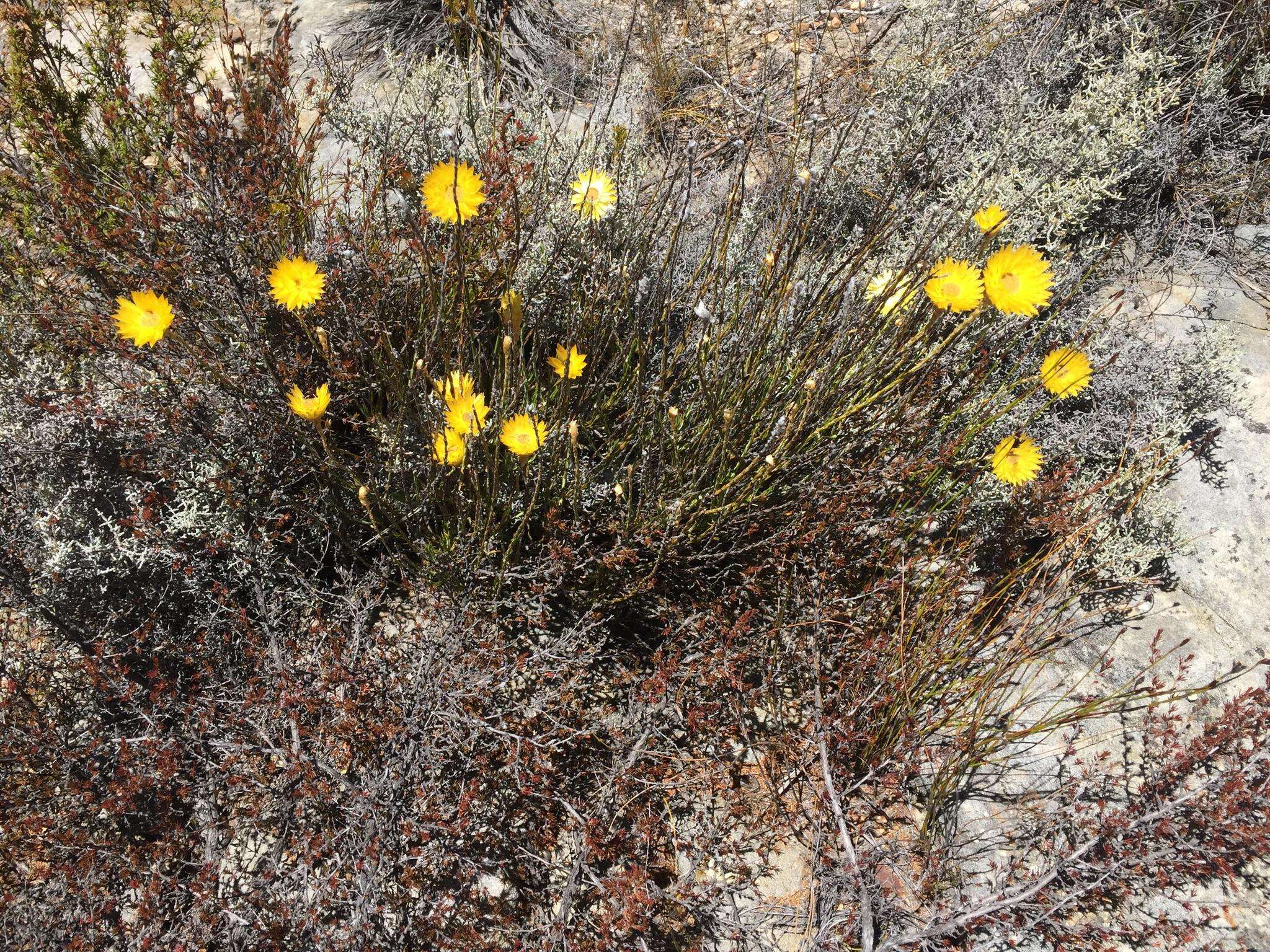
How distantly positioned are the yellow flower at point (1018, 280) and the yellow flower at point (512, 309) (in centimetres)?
131

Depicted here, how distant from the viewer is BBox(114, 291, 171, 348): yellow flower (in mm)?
2080

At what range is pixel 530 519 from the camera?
2525 millimetres

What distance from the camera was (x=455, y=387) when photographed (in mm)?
2152

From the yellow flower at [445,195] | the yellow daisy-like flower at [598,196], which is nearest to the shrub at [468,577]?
the yellow flower at [445,195]

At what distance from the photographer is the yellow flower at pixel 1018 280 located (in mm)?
2119

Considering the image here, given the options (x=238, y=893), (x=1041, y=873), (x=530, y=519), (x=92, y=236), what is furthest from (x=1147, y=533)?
(x=92, y=236)

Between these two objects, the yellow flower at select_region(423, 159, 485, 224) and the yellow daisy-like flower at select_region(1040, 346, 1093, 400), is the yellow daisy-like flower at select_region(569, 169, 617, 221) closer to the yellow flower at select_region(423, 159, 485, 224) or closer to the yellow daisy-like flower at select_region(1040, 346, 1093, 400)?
the yellow flower at select_region(423, 159, 485, 224)

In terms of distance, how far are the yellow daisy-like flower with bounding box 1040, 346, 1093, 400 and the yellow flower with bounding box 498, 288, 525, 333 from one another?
1.67 m

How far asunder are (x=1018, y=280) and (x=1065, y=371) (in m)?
0.45

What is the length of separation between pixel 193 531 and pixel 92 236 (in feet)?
3.18

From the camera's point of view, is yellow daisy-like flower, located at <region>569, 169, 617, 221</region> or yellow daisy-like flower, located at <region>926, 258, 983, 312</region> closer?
yellow daisy-like flower, located at <region>926, 258, 983, 312</region>

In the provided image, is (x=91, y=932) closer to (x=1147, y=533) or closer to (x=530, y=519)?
(x=530, y=519)

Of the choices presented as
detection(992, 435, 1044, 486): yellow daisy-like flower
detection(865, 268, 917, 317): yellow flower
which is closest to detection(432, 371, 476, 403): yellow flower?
detection(865, 268, 917, 317): yellow flower

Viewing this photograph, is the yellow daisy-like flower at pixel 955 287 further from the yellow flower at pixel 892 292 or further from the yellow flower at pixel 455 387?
the yellow flower at pixel 455 387
